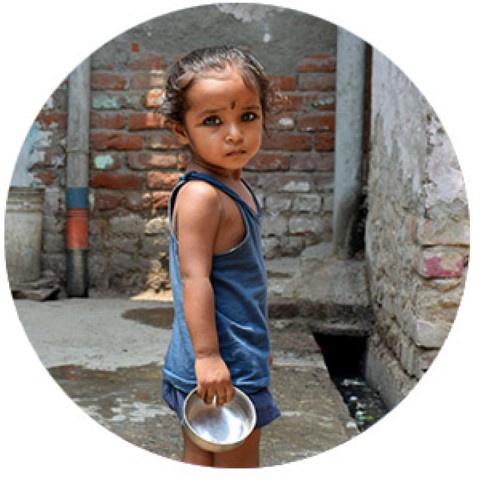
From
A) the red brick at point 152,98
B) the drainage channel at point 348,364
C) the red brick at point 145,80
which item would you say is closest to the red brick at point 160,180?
the red brick at point 152,98

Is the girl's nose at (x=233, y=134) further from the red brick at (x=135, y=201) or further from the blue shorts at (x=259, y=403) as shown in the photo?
the red brick at (x=135, y=201)

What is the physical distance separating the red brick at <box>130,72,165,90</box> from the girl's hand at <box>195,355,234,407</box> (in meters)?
2.91

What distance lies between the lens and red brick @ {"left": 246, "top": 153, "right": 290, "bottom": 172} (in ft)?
13.2

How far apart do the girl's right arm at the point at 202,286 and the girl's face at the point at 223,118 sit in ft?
0.31

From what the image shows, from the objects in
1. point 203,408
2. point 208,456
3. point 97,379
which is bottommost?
point 97,379

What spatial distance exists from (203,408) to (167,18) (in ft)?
9.87

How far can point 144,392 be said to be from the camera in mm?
2396

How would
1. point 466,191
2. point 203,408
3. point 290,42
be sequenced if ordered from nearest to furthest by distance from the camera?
point 203,408, point 466,191, point 290,42

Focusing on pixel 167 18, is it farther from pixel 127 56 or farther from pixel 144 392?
pixel 144 392

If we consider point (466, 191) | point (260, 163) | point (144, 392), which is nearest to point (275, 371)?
point (144, 392)

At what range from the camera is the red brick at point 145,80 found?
4090 millimetres

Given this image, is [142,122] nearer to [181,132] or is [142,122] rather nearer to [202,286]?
[181,132]

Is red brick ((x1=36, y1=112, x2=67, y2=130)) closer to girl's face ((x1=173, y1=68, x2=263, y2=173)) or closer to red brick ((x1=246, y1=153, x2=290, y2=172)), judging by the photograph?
red brick ((x1=246, y1=153, x2=290, y2=172))

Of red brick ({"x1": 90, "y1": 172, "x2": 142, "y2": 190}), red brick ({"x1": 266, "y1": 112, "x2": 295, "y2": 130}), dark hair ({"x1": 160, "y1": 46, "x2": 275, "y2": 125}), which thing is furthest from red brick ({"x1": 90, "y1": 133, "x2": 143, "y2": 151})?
dark hair ({"x1": 160, "y1": 46, "x2": 275, "y2": 125})
